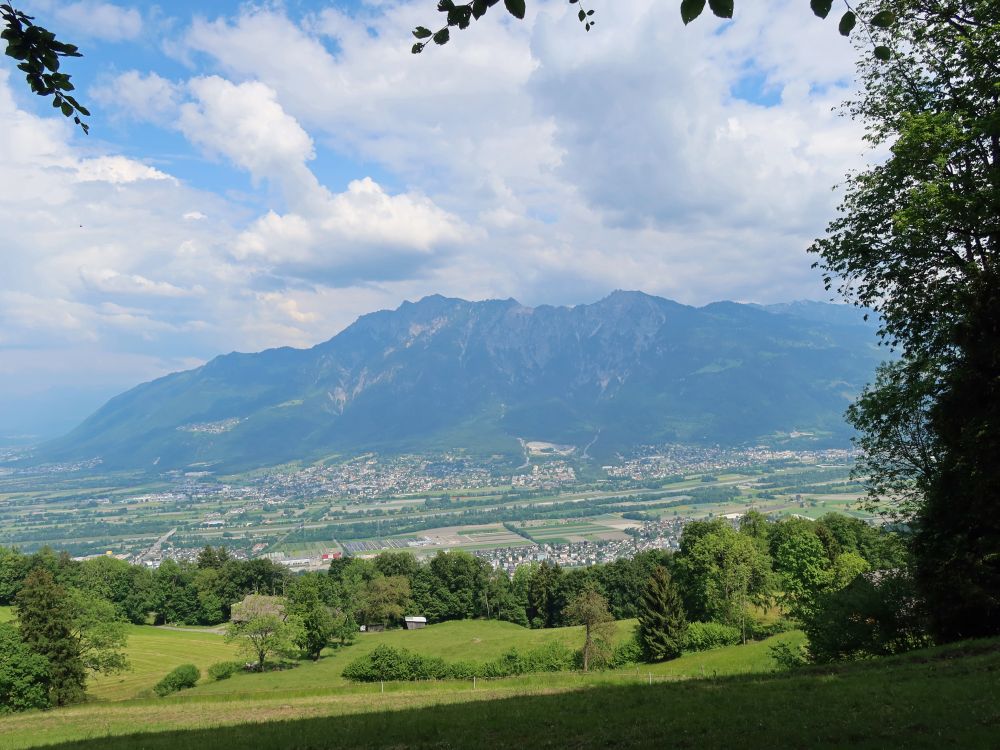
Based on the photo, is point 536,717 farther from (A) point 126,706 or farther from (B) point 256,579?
(B) point 256,579

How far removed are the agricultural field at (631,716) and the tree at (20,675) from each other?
17715 millimetres

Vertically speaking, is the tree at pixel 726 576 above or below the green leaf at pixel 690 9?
below

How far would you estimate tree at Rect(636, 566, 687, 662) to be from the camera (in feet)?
152

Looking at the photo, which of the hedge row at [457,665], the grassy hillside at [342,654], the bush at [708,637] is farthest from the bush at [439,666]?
the bush at [708,637]

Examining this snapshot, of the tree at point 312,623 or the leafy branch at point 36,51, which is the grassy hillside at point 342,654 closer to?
the tree at point 312,623

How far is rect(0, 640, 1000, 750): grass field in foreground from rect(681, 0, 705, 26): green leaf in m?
10.5

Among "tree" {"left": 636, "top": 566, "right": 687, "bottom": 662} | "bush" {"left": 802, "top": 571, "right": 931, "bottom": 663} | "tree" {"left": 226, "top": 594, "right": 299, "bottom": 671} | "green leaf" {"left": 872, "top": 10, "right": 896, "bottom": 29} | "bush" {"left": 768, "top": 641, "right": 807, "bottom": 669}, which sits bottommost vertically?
"tree" {"left": 226, "top": 594, "right": 299, "bottom": 671}

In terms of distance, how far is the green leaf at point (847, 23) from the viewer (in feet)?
11.9

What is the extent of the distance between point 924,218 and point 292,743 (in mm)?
19979

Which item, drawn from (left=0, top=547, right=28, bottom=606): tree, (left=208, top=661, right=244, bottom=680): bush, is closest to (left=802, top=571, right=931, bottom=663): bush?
(left=208, top=661, right=244, bottom=680): bush

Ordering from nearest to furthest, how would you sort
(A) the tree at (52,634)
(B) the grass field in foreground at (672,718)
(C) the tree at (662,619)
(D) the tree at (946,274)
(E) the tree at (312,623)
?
(B) the grass field in foreground at (672,718) < (D) the tree at (946,274) < (A) the tree at (52,634) < (C) the tree at (662,619) < (E) the tree at (312,623)

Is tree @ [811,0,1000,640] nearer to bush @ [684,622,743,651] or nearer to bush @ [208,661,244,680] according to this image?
bush @ [684,622,743,651]

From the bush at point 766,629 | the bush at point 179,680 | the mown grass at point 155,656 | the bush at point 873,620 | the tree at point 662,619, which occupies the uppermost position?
the bush at point 873,620

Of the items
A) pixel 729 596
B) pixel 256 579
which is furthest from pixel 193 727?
pixel 256 579
